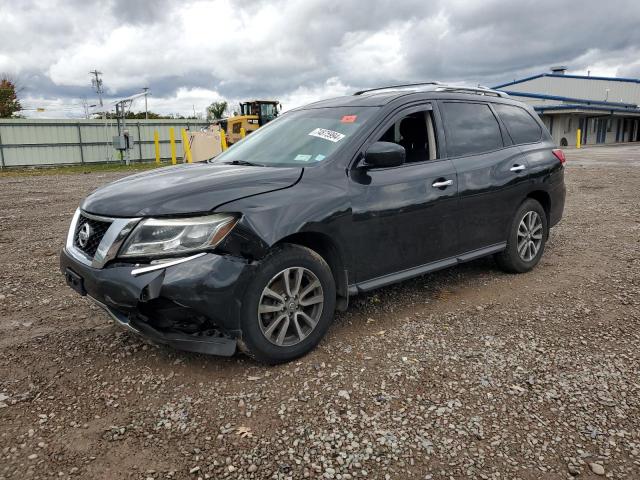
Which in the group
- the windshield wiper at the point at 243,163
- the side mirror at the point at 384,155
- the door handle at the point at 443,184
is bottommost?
the door handle at the point at 443,184

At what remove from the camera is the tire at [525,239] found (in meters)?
4.68

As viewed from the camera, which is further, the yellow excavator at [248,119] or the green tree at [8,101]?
the green tree at [8,101]

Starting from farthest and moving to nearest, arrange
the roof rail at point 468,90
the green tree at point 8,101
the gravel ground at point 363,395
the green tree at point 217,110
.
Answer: the green tree at point 217,110
the green tree at point 8,101
the roof rail at point 468,90
the gravel ground at point 363,395

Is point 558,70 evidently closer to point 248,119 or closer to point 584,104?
point 584,104

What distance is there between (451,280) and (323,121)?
2030 mm

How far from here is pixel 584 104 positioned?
42.4 m

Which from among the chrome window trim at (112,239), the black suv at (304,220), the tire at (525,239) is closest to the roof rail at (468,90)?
the black suv at (304,220)

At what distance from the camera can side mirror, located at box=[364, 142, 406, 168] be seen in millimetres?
3355

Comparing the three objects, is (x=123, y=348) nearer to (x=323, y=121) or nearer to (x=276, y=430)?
(x=276, y=430)

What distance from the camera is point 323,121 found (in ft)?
12.8

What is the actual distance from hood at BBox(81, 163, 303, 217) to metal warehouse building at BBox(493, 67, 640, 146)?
42414mm

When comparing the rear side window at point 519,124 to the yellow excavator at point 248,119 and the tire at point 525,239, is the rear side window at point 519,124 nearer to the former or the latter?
the tire at point 525,239

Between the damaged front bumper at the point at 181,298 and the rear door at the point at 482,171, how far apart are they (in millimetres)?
2163

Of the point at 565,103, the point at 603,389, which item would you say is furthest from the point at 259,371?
the point at 565,103
